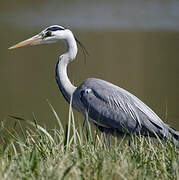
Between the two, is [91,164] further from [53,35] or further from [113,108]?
[53,35]

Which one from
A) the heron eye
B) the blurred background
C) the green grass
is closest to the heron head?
the heron eye

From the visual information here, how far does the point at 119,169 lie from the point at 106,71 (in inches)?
359

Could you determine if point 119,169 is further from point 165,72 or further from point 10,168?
point 165,72

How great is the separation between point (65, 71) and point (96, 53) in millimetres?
10532

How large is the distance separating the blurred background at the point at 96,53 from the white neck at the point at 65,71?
349 mm

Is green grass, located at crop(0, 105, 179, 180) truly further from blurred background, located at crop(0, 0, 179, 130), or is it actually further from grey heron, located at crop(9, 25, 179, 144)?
blurred background, located at crop(0, 0, 179, 130)

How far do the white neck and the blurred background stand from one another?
349 mm

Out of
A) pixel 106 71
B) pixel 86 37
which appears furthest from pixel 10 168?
pixel 86 37

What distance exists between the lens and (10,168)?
2.55 meters

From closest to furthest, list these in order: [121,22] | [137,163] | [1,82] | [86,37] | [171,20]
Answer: [137,163] → [1,82] → [86,37] → [171,20] → [121,22]

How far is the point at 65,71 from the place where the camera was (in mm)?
4840

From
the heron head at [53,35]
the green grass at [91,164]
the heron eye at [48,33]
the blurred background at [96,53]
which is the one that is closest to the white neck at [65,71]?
the heron head at [53,35]

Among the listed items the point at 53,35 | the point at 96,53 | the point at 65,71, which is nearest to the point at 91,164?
the point at 65,71

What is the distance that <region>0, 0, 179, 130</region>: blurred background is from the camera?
347 inches
